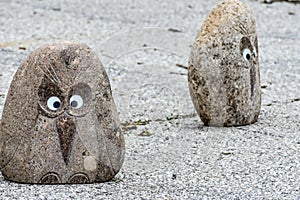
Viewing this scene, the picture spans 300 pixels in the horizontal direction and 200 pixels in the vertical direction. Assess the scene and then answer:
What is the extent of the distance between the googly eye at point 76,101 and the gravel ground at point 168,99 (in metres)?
0.44

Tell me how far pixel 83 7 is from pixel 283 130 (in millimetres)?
5870

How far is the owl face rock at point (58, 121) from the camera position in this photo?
13.4 ft

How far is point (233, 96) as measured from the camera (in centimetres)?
540

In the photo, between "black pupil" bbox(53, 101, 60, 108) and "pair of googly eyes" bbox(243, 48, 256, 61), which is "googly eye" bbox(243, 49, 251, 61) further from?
"black pupil" bbox(53, 101, 60, 108)

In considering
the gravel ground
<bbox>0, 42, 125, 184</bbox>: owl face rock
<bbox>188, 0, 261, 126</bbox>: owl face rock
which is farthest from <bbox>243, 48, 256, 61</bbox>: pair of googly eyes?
<bbox>0, 42, 125, 184</bbox>: owl face rock

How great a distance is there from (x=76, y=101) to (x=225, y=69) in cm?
159

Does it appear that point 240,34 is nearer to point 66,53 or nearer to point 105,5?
point 66,53

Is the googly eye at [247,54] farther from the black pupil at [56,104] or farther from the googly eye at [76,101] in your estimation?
the black pupil at [56,104]

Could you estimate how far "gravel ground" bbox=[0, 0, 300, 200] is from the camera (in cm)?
421

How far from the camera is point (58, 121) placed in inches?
161

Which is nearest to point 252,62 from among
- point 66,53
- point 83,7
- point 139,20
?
point 66,53

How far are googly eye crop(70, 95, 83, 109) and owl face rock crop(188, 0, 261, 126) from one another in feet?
4.87

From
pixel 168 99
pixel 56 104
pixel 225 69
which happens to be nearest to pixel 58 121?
pixel 56 104

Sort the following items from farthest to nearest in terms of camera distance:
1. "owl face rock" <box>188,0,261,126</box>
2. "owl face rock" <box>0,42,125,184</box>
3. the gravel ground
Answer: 1. "owl face rock" <box>188,0,261,126</box>
2. the gravel ground
3. "owl face rock" <box>0,42,125,184</box>
